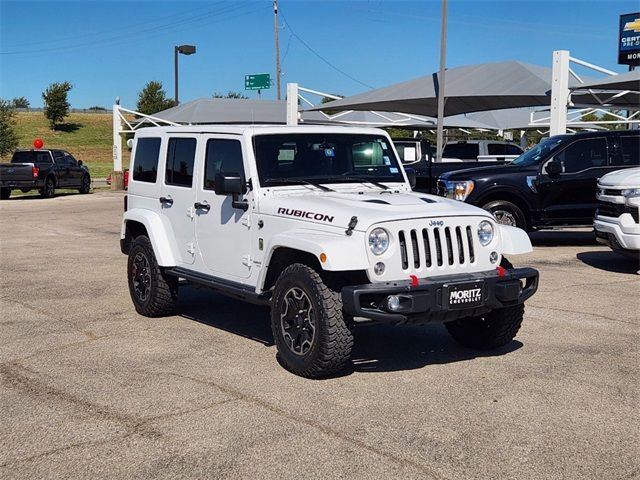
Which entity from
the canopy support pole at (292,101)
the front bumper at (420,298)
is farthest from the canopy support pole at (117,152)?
the front bumper at (420,298)

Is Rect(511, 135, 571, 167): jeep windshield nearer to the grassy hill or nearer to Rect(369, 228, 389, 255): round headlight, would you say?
Rect(369, 228, 389, 255): round headlight

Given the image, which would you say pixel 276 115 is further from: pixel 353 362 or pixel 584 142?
pixel 353 362

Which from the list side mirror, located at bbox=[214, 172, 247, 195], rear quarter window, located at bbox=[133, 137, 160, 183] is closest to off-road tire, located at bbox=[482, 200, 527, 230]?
rear quarter window, located at bbox=[133, 137, 160, 183]

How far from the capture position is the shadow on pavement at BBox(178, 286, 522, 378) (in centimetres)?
610

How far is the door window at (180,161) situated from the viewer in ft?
23.6

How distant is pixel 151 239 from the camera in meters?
7.41

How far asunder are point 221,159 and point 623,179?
575 cm

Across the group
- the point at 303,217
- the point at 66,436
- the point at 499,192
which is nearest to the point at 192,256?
the point at 303,217

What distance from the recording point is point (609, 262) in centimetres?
1144

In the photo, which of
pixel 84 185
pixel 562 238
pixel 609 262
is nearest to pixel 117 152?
pixel 84 185

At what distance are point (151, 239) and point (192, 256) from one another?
567mm

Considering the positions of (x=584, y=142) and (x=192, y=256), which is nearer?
(x=192, y=256)

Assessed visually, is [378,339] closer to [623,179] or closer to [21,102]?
[623,179]

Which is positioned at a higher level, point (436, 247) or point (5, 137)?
point (5, 137)
